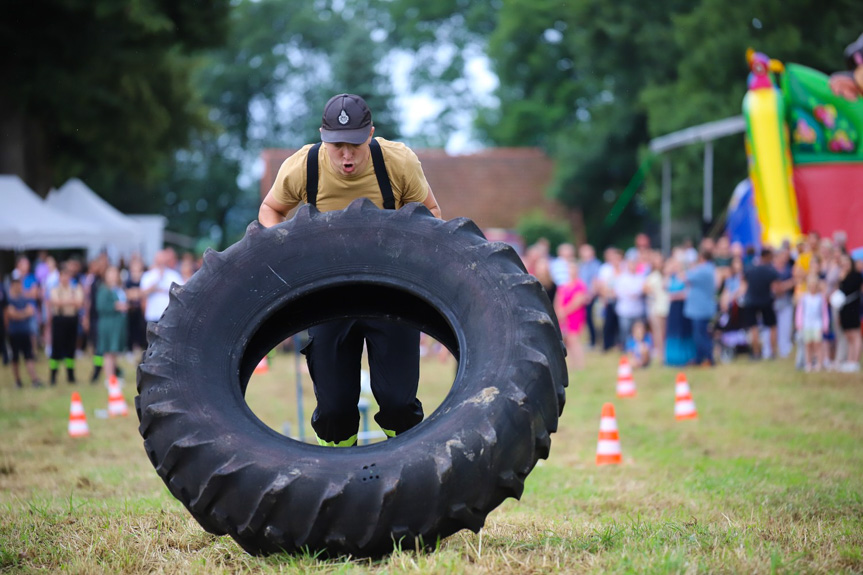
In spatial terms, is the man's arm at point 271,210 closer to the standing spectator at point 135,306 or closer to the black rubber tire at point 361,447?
the black rubber tire at point 361,447

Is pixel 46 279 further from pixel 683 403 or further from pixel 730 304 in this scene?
pixel 683 403

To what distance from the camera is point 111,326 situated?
1459 centimetres

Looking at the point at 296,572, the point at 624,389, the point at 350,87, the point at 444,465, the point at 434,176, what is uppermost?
the point at 350,87

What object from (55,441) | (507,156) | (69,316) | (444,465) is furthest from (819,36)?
(444,465)

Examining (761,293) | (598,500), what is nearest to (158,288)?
(761,293)

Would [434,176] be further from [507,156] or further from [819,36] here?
[819,36]

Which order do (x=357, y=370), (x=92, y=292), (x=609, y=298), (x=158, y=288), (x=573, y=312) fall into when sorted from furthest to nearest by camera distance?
(x=609, y=298) → (x=92, y=292) → (x=573, y=312) → (x=158, y=288) → (x=357, y=370)

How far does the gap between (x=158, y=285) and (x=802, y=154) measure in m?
11.6

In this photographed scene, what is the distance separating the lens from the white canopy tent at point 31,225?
69.3ft

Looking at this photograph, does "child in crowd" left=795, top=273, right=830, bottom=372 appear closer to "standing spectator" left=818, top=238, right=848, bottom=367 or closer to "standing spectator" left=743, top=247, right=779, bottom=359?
"standing spectator" left=818, top=238, right=848, bottom=367

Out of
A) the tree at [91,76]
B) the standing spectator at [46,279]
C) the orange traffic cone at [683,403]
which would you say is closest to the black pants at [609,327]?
the orange traffic cone at [683,403]

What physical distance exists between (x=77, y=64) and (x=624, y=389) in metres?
17.6

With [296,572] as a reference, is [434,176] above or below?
above

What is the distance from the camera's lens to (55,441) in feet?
32.8
